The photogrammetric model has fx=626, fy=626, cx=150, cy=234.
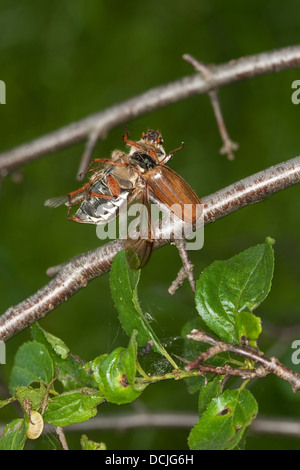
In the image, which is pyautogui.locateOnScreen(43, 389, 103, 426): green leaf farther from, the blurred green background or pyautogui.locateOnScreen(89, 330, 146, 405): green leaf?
the blurred green background

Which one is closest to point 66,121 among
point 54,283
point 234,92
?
point 234,92

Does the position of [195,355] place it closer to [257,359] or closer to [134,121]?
[257,359]

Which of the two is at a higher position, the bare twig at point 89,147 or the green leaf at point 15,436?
the bare twig at point 89,147

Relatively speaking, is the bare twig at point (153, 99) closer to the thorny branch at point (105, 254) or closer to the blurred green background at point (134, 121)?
the thorny branch at point (105, 254)

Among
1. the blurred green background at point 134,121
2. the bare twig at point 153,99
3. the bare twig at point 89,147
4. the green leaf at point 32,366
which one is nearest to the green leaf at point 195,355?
the green leaf at point 32,366
